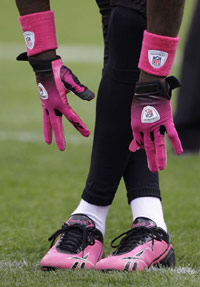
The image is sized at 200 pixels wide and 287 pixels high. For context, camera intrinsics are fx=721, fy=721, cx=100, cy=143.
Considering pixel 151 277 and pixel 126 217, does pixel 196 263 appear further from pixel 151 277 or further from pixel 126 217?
pixel 126 217

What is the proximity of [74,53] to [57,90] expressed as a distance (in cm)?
735

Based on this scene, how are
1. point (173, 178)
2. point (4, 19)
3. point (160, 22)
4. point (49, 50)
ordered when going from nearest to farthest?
1. point (160, 22)
2. point (49, 50)
3. point (173, 178)
4. point (4, 19)

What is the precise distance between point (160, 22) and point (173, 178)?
179 centimetres

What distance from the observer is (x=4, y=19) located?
12.5 meters

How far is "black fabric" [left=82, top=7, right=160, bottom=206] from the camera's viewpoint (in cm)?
194

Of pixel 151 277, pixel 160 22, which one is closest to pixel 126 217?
pixel 151 277

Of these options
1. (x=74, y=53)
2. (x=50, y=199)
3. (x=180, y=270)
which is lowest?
(x=74, y=53)

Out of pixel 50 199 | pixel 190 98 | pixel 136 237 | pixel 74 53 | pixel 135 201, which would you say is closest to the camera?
pixel 136 237

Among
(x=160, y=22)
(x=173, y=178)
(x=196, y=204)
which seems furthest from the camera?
(x=173, y=178)

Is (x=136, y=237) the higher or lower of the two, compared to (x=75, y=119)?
lower

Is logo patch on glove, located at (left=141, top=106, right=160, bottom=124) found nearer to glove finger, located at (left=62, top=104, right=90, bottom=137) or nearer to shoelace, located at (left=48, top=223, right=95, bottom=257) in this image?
glove finger, located at (left=62, top=104, right=90, bottom=137)

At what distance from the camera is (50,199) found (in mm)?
3010

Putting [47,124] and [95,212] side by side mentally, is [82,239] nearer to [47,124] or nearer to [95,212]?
[95,212]

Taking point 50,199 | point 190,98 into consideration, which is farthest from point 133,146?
point 190,98
